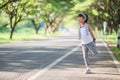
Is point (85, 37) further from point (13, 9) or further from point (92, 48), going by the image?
point (13, 9)

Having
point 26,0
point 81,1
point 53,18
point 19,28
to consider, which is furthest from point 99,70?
point 19,28

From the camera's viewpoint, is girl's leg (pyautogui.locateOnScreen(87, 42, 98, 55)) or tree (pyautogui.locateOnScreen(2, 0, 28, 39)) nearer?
girl's leg (pyautogui.locateOnScreen(87, 42, 98, 55))

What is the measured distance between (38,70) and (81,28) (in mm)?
2048

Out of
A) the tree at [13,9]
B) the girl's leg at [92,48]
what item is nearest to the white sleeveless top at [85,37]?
the girl's leg at [92,48]

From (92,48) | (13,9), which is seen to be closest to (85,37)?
(92,48)

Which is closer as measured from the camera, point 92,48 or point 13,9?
point 92,48

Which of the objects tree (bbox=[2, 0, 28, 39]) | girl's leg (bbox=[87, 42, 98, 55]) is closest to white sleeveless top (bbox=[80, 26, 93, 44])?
girl's leg (bbox=[87, 42, 98, 55])

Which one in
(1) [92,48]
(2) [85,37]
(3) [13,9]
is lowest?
(3) [13,9]

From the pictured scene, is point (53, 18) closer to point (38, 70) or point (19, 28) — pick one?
point (38, 70)

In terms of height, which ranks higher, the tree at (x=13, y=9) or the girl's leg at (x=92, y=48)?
the girl's leg at (x=92, y=48)

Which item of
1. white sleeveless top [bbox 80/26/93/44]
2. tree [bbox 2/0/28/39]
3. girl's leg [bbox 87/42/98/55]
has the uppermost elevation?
white sleeveless top [bbox 80/26/93/44]

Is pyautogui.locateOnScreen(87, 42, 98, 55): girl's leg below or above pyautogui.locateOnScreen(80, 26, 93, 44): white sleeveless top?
below

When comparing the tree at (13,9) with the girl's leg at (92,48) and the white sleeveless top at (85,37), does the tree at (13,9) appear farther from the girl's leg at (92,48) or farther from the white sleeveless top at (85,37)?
the girl's leg at (92,48)

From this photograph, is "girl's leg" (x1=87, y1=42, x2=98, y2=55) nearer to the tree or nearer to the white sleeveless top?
the white sleeveless top
